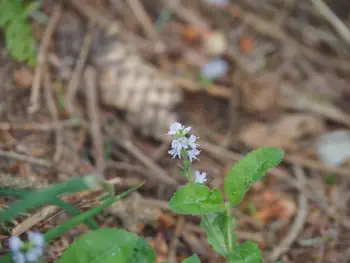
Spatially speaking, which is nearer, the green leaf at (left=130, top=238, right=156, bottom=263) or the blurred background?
the green leaf at (left=130, top=238, right=156, bottom=263)

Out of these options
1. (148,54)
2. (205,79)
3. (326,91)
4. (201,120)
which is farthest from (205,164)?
(326,91)

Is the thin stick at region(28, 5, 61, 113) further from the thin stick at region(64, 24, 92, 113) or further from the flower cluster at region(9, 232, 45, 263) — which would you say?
the flower cluster at region(9, 232, 45, 263)

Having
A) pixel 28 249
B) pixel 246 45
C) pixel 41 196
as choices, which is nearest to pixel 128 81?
pixel 246 45

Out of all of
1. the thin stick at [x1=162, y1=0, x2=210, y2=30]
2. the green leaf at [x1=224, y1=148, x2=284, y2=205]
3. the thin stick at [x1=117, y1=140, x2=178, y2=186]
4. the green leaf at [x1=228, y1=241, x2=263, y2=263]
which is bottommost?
the green leaf at [x1=228, y1=241, x2=263, y2=263]

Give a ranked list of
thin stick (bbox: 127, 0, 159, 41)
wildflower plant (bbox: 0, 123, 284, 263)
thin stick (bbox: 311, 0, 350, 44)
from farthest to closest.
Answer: thin stick (bbox: 311, 0, 350, 44) < thin stick (bbox: 127, 0, 159, 41) < wildflower plant (bbox: 0, 123, 284, 263)

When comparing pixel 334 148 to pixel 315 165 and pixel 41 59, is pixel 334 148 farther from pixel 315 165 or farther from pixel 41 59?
pixel 41 59

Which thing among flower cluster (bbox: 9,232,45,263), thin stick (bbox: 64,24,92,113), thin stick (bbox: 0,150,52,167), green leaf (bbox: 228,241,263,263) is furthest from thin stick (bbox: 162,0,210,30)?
flower cluster (bbox: 9,232,45,263)

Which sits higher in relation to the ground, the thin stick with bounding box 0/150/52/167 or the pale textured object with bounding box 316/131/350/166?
the pale textured object with bounding box 316/131/350/166

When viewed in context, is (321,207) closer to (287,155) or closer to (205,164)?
(287,155)
